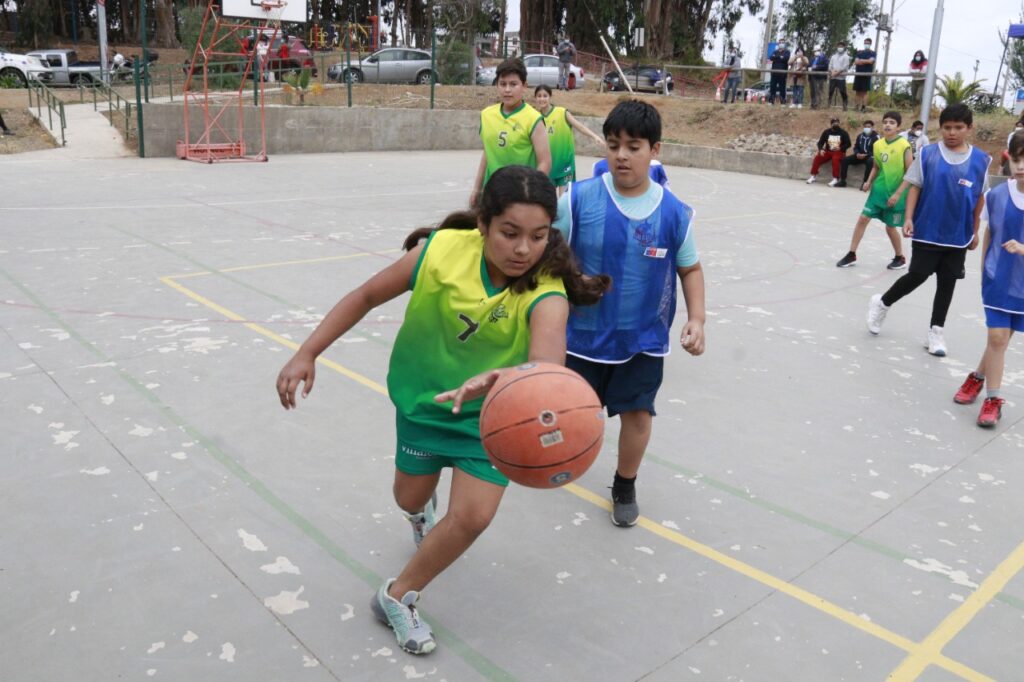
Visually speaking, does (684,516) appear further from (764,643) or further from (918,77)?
(918,77)

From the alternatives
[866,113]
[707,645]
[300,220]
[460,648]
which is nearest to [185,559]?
[460,648]

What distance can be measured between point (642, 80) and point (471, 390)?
30990mm

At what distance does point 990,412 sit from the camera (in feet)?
17.1

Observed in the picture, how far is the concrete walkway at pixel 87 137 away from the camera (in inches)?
683

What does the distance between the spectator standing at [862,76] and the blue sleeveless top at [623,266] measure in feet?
70.0

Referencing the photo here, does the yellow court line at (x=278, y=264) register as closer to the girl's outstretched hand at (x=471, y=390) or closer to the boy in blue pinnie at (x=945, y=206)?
the boy in blue pinnie at (x=945, y=206)

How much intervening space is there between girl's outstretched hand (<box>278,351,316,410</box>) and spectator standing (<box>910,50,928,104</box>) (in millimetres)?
23413

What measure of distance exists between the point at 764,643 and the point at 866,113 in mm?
22549

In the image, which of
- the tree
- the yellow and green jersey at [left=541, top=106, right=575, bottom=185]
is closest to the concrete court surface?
the yellow and green jersey at [left=541, top=106, right=575, bottom=185]

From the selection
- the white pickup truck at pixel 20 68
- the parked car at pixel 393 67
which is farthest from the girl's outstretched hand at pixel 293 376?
the white pickup truck at pixel 20 68

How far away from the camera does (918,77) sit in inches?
899

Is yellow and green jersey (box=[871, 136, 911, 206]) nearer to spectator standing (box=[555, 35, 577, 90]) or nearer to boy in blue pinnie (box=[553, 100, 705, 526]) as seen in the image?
boy in blue pinnie (box=[553, 100, 705, 526])

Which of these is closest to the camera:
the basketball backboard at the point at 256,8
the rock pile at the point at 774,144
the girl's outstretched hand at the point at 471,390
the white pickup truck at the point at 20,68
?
the girl's outstretched hand at the point at 471,390

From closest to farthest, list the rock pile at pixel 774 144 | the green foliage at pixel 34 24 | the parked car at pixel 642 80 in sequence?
the rock pile at pixel 774 144 < the parked car at pixel 642 80 < the green foliage at pixel 34 24
